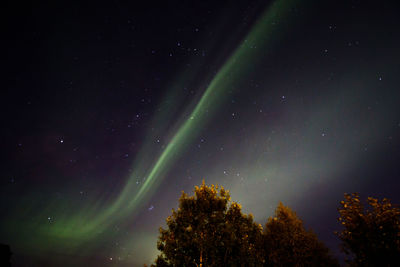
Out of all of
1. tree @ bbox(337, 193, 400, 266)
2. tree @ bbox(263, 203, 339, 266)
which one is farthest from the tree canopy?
tree @ bbox(337, 193, 400, 266)

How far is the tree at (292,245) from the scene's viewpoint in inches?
804

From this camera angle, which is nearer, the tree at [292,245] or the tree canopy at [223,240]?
the tree canopy at [223,240]

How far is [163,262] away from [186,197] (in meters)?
5.55

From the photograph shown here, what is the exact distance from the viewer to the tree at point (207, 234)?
1512 cm

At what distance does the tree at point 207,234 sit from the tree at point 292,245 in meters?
5.07

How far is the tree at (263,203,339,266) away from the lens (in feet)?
67.0

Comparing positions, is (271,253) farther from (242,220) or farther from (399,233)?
(399,233)

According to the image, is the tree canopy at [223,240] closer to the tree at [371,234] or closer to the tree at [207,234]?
the tree at [207,234]

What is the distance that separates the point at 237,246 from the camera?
15875 millimetres

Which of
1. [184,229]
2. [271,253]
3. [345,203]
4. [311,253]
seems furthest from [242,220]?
[311,253]

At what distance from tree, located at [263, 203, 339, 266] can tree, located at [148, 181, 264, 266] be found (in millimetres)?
5068

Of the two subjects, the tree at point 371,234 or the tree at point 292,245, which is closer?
the tree at point 371,234

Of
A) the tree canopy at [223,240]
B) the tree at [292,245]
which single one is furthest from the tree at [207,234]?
the tree at [292,245]

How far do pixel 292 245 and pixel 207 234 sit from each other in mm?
11511
